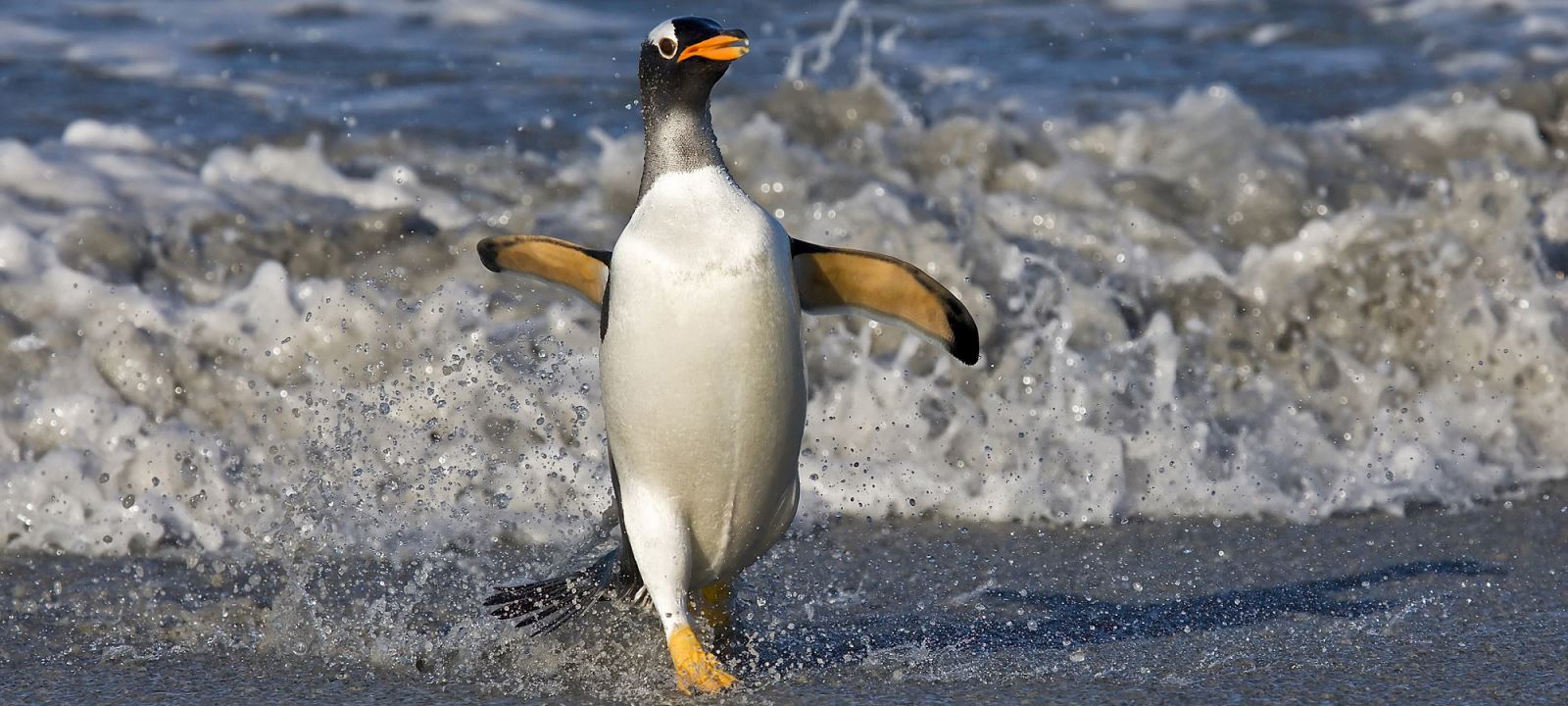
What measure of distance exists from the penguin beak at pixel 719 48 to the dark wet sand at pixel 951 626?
1.14 m

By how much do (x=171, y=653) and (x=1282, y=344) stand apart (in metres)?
3.80

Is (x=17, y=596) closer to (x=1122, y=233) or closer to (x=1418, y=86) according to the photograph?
(x=1122, y=233)

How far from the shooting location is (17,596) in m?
3.75

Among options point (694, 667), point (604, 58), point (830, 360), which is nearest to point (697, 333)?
point (694, 667)

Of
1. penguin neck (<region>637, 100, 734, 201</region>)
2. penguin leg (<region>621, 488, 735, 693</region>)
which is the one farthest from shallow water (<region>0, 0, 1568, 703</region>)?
penguin neck (<region>637, 100, 734, 201</region>)

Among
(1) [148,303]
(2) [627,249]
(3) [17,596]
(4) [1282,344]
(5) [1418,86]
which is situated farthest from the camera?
(5) [1418,86]

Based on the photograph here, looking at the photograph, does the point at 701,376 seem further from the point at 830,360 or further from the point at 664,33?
the point at 830,360

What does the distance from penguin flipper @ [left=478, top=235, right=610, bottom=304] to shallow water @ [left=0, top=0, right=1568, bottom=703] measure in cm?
71

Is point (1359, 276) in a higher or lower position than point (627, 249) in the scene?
lower

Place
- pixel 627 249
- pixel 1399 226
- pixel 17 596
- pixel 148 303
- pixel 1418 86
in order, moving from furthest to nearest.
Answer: pixel 1418 86
pixel 1399 226
pixel 148 303
pixel 17 596
pixel 627 249

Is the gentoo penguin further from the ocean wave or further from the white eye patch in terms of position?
the ocean wave

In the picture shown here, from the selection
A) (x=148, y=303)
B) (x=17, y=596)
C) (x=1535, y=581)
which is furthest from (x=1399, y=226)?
(x=17, y=596)

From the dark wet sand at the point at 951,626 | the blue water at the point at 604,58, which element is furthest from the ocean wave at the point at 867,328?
the blue water at the point at 604,58

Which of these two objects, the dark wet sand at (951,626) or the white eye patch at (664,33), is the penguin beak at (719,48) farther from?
the dark wet sand at (951,626)
